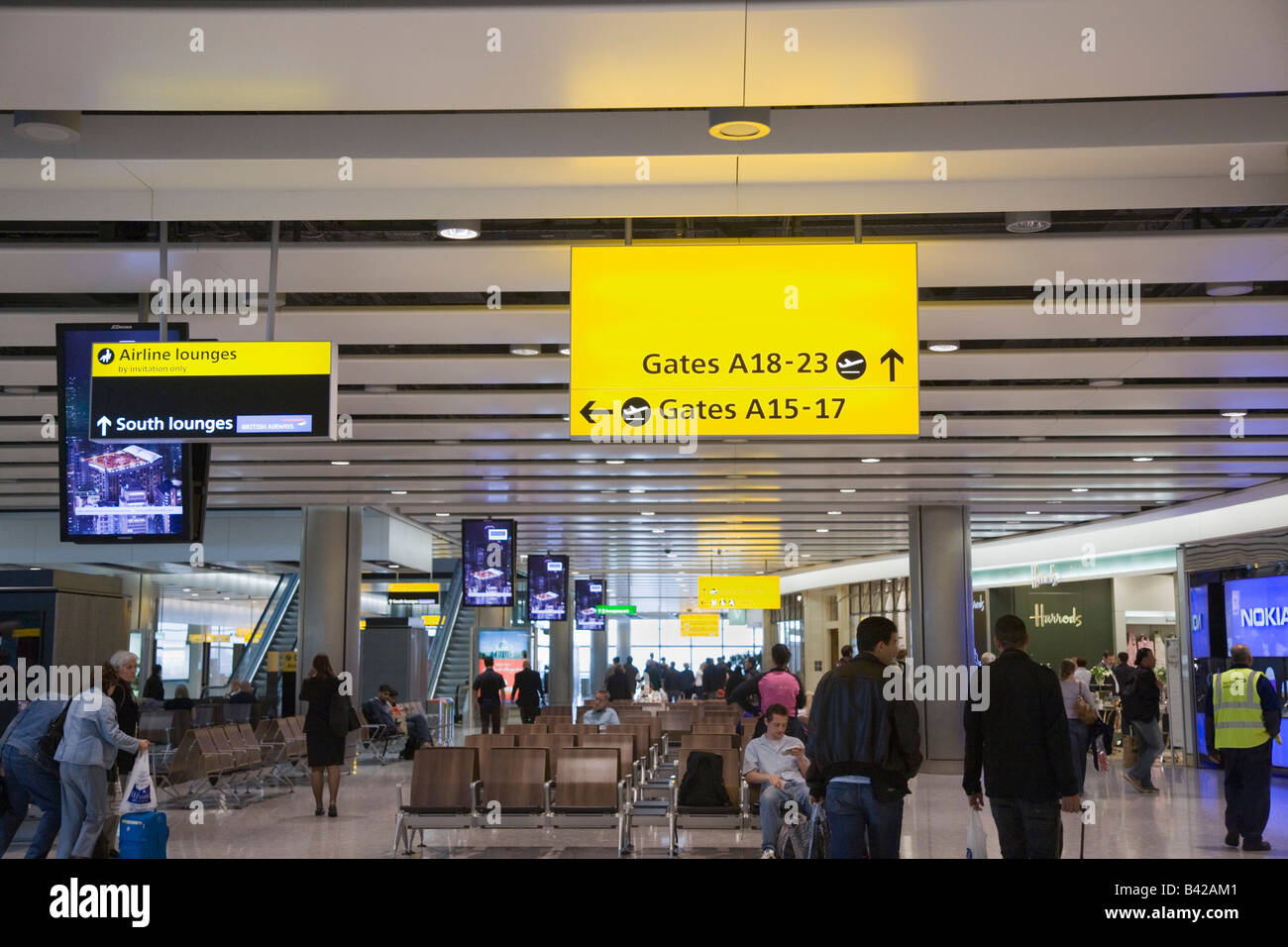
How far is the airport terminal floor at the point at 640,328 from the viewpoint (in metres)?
4.84

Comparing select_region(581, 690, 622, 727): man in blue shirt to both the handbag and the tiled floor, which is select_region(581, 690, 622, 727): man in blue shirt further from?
the handbag

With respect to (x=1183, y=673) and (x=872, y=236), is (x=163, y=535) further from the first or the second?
(x=1183, y=673)

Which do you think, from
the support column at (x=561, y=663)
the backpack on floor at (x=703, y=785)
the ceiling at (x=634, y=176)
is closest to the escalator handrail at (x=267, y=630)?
the support column at (x=561, y=663)

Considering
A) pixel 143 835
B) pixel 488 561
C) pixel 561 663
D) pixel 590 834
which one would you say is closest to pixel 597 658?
pixel 561 663

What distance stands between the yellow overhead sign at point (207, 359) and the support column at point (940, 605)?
51.2 ft

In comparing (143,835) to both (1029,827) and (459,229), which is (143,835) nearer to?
(459,229)

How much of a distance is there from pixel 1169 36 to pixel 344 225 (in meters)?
5.00

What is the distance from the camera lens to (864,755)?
630 centimetres

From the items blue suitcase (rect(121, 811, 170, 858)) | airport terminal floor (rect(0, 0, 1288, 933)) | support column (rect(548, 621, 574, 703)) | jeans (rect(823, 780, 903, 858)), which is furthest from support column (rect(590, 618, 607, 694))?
jeans (rect(823, 780, 903, 858))

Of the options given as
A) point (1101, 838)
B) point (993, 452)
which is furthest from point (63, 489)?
point (993, 452)

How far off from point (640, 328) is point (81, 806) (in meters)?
5.46

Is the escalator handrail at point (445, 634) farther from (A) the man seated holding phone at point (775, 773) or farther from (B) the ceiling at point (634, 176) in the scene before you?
(A) the man seated holding phone at point (775, 773)

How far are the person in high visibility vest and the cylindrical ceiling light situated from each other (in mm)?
7358

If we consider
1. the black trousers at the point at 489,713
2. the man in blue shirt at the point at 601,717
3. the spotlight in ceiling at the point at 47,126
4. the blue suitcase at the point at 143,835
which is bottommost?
the black trousers at the point at 489,713
